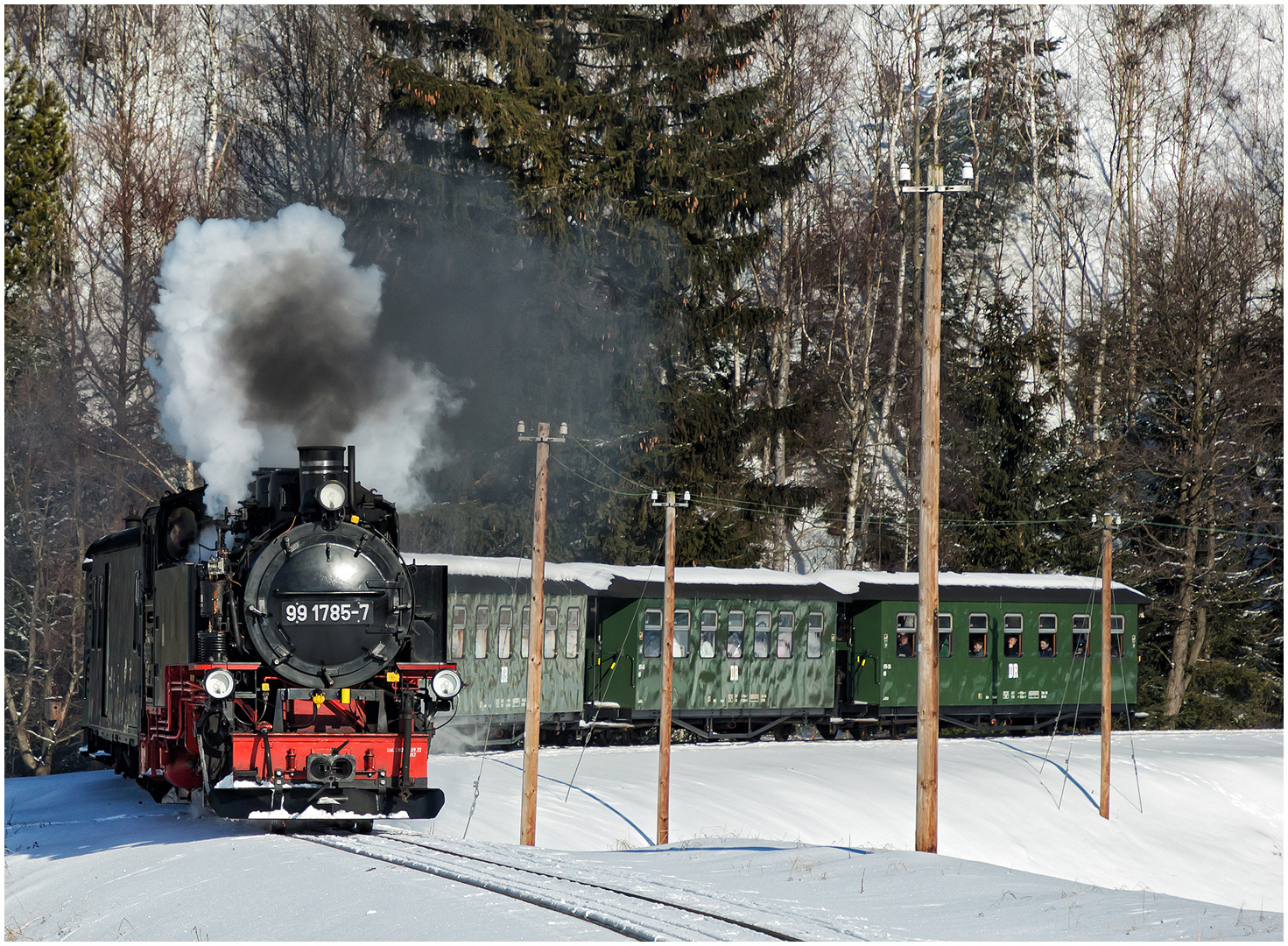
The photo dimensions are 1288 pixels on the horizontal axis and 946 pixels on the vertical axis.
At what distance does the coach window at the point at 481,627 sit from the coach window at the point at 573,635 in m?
1.73

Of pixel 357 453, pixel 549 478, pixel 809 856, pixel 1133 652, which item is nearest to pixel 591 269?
pixel 549 478

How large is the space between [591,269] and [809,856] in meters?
21.1

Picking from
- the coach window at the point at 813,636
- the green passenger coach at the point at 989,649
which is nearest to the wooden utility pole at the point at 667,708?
the coach window at the point at 813,636

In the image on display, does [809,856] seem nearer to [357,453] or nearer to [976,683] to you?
[357,453]

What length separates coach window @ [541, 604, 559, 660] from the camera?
79.1 ft

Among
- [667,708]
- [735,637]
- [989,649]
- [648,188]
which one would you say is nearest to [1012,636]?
[989,649]

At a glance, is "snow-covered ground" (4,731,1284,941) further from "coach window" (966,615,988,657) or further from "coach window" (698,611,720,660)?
"coach window" (966,615,988,657)

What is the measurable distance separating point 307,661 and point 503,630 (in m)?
11.3

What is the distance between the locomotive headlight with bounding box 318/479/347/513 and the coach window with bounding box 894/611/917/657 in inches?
655

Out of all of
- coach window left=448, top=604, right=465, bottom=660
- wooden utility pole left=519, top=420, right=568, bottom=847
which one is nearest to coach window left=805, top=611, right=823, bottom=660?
coach window left=448, top=604, right=465, bottom=660

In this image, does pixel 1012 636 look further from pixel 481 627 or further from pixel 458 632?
pixel 458 632

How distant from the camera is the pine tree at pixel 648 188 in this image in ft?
104

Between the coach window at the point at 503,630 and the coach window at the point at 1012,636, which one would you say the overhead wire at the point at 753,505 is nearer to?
the coach window at the point at 1012,636

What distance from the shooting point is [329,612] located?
12.4m
